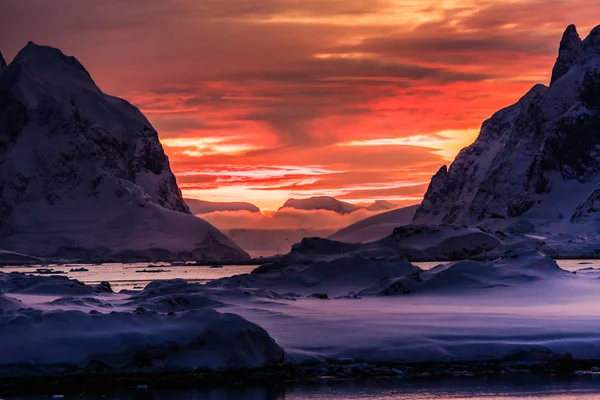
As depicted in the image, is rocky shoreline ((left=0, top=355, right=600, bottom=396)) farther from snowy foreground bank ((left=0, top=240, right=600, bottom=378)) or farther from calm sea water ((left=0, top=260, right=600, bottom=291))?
calm sea water ((left=0, top=260, right=600, bottom=291))

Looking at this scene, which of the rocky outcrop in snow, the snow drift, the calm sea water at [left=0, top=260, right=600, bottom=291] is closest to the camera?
the snow drift

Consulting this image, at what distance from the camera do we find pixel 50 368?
86.9 ft

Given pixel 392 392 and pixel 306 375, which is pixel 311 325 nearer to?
pixel 306 375

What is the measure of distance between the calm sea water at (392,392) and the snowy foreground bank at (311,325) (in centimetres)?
166

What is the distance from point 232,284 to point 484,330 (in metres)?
18.7

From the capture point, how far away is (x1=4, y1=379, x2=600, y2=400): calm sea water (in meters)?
24.8

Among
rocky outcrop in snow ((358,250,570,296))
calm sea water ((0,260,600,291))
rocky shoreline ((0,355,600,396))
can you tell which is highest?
calm sea water ((0,260,600,291))

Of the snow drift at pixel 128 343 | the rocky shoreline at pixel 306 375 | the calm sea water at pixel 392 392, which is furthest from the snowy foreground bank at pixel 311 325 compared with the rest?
the calm sea water at pixel 392 392

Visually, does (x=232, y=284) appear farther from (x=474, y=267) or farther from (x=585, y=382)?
(x=585, y=382)

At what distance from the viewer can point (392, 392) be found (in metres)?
25.3

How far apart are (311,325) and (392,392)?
8.11 m

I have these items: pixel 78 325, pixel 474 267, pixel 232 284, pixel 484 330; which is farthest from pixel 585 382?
pixel 232 284

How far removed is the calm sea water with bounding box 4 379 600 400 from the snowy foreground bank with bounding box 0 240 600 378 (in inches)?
65.5

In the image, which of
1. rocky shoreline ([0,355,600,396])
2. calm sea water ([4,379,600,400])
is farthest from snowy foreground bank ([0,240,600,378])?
calm sea water ([4,379,600,400])
